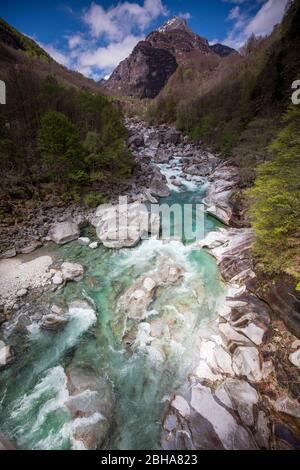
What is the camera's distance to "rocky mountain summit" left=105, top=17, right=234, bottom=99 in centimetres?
11675

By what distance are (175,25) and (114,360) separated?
19059cm

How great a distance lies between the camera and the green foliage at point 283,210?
264 inches

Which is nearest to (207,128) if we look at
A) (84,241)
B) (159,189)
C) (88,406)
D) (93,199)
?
(159,189)

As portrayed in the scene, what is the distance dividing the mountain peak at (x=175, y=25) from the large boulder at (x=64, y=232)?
179 metres

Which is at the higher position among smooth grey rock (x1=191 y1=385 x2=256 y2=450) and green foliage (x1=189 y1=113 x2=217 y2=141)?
green foliage (x1=189 y1=113 x2=217 y2=141)

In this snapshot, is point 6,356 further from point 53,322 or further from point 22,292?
point 22,292

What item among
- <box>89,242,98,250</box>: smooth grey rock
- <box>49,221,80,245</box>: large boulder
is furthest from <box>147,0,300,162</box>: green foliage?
<box>49,221,80,245</box>: large boulder

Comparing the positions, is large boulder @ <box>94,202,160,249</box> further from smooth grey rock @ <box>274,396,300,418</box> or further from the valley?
smooth grey rock @ <box>274,396,300,418</box>

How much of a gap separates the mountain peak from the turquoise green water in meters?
183

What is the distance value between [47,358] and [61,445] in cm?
254

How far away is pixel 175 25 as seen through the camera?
432ft

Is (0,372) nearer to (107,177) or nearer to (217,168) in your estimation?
(107,177)

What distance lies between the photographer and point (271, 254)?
7.41m

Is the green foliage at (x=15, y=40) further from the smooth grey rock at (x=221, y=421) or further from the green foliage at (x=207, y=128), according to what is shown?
the smooth grey rock at (x=221, y=421)
